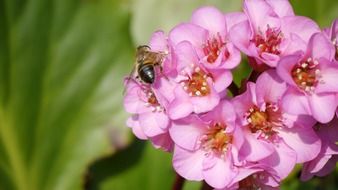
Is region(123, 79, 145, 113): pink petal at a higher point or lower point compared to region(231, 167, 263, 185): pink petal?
higher

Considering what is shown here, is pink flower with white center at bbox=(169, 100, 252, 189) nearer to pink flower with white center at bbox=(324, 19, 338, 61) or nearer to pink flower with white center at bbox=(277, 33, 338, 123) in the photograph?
pink flower with white center at bbox=(277, 33, 338, 123)

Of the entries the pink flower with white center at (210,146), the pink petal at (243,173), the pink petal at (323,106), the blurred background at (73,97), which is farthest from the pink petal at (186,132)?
the blurred background at (73,97)

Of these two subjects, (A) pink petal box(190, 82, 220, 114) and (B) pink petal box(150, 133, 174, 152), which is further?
(B) pink petal box(150, 133, 174, 152)

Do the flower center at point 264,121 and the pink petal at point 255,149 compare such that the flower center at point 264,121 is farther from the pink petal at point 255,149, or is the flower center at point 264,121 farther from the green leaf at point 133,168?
the green leaf at point 133,168


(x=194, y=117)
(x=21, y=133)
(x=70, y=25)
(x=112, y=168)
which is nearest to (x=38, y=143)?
(x=21, y=133)

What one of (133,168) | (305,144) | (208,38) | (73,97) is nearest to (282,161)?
(305,144)

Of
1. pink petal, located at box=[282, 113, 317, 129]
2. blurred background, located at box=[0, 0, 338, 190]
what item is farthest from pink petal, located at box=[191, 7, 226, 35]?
blurred background, located at box=[0, 0, 338, 190]
